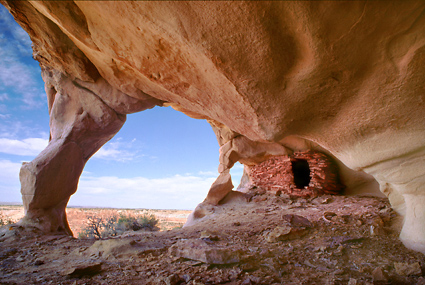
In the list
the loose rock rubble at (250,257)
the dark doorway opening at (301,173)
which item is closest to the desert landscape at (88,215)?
the loose rock rubble at (250,257)

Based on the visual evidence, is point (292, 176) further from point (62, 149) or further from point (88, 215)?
point (88, 215)

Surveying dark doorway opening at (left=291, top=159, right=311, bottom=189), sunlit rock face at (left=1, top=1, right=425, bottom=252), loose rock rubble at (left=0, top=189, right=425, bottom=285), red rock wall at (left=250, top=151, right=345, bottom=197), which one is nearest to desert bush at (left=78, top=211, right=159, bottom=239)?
loose rock rubble at (left=0, top=189, right=425, bottom=285)

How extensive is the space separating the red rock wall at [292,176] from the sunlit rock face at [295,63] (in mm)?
2386

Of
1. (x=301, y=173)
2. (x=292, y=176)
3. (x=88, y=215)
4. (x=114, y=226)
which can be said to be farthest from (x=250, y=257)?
(x=88, y=215)

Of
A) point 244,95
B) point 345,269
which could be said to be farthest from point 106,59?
point 345,269

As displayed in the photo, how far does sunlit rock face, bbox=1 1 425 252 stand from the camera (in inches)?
66.6

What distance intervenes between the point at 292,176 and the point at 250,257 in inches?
163

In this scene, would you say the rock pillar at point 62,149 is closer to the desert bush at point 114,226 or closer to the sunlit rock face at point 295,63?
the desert bush at point 114,226

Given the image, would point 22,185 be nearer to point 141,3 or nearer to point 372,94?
point 141,3

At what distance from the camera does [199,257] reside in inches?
83.7

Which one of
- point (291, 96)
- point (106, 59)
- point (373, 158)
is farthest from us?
point (106, 59)

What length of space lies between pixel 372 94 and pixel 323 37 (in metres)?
0.84

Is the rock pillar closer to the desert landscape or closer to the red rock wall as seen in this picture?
the desert landscape

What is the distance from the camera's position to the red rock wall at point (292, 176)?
5.43 metres
